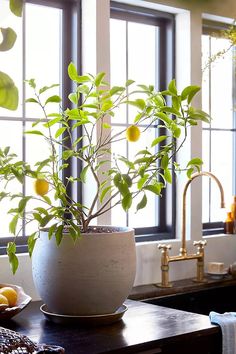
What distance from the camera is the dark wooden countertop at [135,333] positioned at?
154 centimetres

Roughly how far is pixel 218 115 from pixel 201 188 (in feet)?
1.83

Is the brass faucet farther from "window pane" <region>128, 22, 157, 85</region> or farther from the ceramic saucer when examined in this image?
the ceramic saucer

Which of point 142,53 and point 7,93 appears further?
point 142,53

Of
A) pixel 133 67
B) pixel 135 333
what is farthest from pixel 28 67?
pixel 135 333

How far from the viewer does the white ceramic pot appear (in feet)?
5.63

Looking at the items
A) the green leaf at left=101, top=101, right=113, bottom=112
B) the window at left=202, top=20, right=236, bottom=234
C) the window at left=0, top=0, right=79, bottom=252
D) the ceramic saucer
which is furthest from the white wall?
the green leaf at left=101, top=101, right=113, bottom=112

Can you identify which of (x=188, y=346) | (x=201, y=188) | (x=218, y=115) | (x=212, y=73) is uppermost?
(x=212, y=73)

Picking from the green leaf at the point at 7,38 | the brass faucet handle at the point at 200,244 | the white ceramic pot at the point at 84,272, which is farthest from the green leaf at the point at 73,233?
the green leaf at the point at 7,38

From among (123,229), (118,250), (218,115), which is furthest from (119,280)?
(218,115)

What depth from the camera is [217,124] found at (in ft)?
Answer: 10.7

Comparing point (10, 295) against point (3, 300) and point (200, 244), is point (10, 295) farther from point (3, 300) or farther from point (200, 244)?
point (200, 244)

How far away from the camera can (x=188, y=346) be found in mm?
1702

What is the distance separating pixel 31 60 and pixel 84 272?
1.10m

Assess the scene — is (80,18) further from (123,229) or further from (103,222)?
(123,229)
